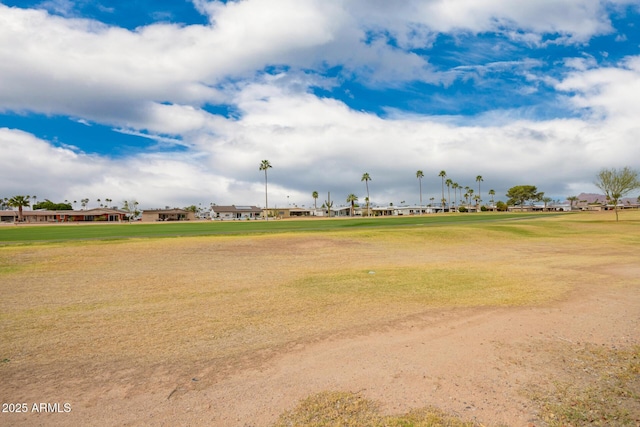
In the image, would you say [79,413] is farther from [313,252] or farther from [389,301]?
[313,252]

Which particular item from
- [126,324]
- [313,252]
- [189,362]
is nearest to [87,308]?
[126,324]

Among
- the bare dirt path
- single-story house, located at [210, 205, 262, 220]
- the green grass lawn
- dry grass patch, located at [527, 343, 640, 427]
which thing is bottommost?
dry grass patch, located at [527, 343, 640, 427]

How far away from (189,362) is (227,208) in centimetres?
17618

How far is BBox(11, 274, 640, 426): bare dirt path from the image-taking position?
5.81 metres

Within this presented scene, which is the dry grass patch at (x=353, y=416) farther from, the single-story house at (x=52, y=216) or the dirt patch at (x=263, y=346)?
the single-story house at (x=52, y=216)

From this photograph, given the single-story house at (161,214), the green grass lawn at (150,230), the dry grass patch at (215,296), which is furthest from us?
the single-story house at (161,214)

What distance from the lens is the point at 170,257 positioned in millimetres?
25562

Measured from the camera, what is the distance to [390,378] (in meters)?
6.93

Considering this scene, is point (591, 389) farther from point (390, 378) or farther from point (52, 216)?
point (52, 216)

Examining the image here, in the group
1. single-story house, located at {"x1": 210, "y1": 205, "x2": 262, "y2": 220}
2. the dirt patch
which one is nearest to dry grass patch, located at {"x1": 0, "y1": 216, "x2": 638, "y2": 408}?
the dirt patch

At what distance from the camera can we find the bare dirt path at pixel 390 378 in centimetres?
581

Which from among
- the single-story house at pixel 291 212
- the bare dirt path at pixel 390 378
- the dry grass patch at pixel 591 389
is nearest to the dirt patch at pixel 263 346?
the bare dirt path at pixel 390 378

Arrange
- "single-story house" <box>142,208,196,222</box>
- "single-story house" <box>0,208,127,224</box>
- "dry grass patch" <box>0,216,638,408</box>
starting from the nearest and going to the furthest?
"dry grass patch" <box>0,216,638,408</box> → "single-story house" <box>0,208,127,224</box> → "single-story house" <box>142,208,196,222</box>

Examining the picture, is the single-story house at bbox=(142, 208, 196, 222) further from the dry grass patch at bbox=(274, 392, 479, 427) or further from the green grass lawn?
the dry grass patch at bbox=(274, 392, 479, 427)
